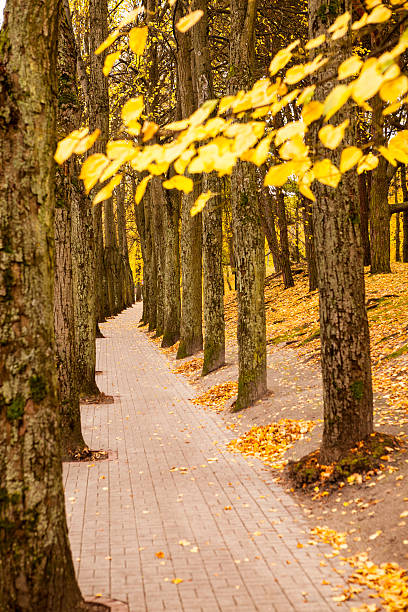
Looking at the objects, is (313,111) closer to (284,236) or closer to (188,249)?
(188,249)

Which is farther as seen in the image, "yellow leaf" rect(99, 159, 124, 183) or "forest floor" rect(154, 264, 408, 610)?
"forest floor" rect(154, 264, 408, 610)

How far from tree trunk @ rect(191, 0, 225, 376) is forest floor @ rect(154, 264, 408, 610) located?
57 cm

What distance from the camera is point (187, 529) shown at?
20.7 ft

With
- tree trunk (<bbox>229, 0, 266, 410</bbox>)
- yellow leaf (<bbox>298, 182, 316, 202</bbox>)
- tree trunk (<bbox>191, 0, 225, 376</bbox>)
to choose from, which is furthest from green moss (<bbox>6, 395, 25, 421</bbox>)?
tree trunk (<bbox>191, 0, 225, 376</bbox>)

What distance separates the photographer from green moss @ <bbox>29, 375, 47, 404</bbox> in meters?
4.02

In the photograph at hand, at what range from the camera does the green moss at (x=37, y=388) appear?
158 inches

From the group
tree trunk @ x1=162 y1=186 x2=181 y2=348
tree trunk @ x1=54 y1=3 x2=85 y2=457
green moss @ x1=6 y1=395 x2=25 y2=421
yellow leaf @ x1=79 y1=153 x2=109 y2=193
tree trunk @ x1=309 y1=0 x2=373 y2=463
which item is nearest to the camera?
yellow leaf @ x1=79 y1=153 x2=109 y2=193

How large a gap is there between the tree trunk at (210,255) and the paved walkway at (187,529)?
4.72 m

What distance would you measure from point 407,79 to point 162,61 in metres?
25.8

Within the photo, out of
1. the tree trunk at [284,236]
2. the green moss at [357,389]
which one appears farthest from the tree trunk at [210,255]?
the tree trunk at [284,236]

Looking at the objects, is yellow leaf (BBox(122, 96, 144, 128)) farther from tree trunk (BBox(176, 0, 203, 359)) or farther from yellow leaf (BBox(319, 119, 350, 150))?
tree trunk (BBox(176, 0, 203, 359))

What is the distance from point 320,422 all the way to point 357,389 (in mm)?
2275

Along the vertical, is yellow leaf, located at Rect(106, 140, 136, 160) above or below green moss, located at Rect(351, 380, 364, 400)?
above

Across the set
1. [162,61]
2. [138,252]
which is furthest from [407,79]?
[138,252]
